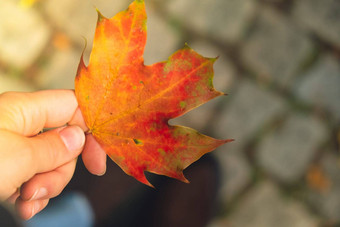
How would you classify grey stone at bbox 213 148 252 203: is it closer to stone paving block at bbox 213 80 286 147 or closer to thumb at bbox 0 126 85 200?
stone paving block at bbox 213 80 286 147

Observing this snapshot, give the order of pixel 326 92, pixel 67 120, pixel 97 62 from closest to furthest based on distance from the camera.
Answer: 1. pixel 97 62
2. pixel 67 120
3. pixel 326 92

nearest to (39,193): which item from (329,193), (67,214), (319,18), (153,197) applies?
(67,214)

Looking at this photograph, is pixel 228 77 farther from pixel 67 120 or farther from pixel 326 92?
pixel 67 120

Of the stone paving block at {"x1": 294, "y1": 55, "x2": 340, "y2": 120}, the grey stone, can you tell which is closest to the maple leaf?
the grey stone

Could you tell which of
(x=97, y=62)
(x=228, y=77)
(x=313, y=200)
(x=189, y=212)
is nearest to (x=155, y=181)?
(x=189, y=212)

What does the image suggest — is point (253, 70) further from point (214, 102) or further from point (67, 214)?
point (67, 214)
